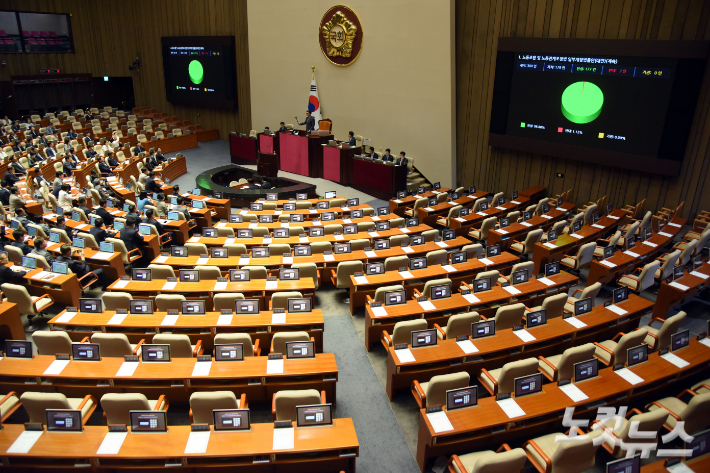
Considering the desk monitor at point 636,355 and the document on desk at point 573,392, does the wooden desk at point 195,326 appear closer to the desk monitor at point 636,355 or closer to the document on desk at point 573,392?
the document on desk at point 573,392

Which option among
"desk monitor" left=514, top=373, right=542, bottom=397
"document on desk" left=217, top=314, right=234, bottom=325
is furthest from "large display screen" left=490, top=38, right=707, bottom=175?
"document on desk" left=217, top=314, right=234, bottom=325

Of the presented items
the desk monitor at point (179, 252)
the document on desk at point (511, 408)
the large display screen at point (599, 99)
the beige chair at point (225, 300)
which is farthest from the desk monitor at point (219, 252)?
the large display screen at point (599, 99)

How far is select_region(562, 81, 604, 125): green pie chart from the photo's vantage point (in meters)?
11.7

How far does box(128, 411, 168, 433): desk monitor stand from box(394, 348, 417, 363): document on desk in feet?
8.64

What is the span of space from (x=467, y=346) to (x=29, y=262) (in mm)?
7291

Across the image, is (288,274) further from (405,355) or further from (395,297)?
(405,355)

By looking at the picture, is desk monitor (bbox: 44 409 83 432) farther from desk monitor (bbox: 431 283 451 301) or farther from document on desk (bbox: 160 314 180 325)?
desk monitor (bbox: 431 283 451 301)

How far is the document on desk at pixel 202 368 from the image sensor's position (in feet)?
17.1

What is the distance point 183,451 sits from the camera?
13.7 feet

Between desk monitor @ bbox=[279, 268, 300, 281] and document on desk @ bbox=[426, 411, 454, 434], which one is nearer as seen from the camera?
document on desk @ bbox=[426, 411, 454, 434]

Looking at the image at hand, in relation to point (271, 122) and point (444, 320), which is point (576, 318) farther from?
point (271, 122)

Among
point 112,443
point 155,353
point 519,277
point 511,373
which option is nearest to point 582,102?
point 519,277

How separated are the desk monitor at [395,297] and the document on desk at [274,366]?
194cm

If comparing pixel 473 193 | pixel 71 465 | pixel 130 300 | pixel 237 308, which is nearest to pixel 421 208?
pixel 473 193
